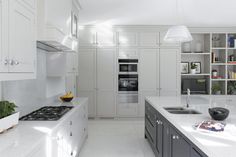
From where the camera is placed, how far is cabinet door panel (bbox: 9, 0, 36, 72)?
1.58 metres

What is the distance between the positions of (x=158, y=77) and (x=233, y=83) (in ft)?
7.27

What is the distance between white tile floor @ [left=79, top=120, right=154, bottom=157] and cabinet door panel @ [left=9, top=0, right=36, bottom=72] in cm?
205

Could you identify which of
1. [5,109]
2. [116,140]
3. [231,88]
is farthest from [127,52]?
[5,109]

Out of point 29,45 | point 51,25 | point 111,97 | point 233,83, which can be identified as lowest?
point 111,97

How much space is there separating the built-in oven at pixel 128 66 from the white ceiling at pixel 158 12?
1.01m

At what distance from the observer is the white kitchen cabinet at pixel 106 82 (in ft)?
19.0

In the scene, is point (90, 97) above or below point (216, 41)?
below

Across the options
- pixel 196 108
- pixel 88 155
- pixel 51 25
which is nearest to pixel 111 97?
pixel 88 155

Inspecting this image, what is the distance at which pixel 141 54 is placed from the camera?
19.1 ft

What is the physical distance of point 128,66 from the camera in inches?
229

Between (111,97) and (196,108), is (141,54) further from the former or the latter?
(196,108)

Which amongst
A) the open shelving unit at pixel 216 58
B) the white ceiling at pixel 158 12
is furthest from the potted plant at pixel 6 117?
the open shelving unit at pixel 216 58

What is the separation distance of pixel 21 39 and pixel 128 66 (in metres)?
4.19

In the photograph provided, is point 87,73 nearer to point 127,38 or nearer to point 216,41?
point 127,38
